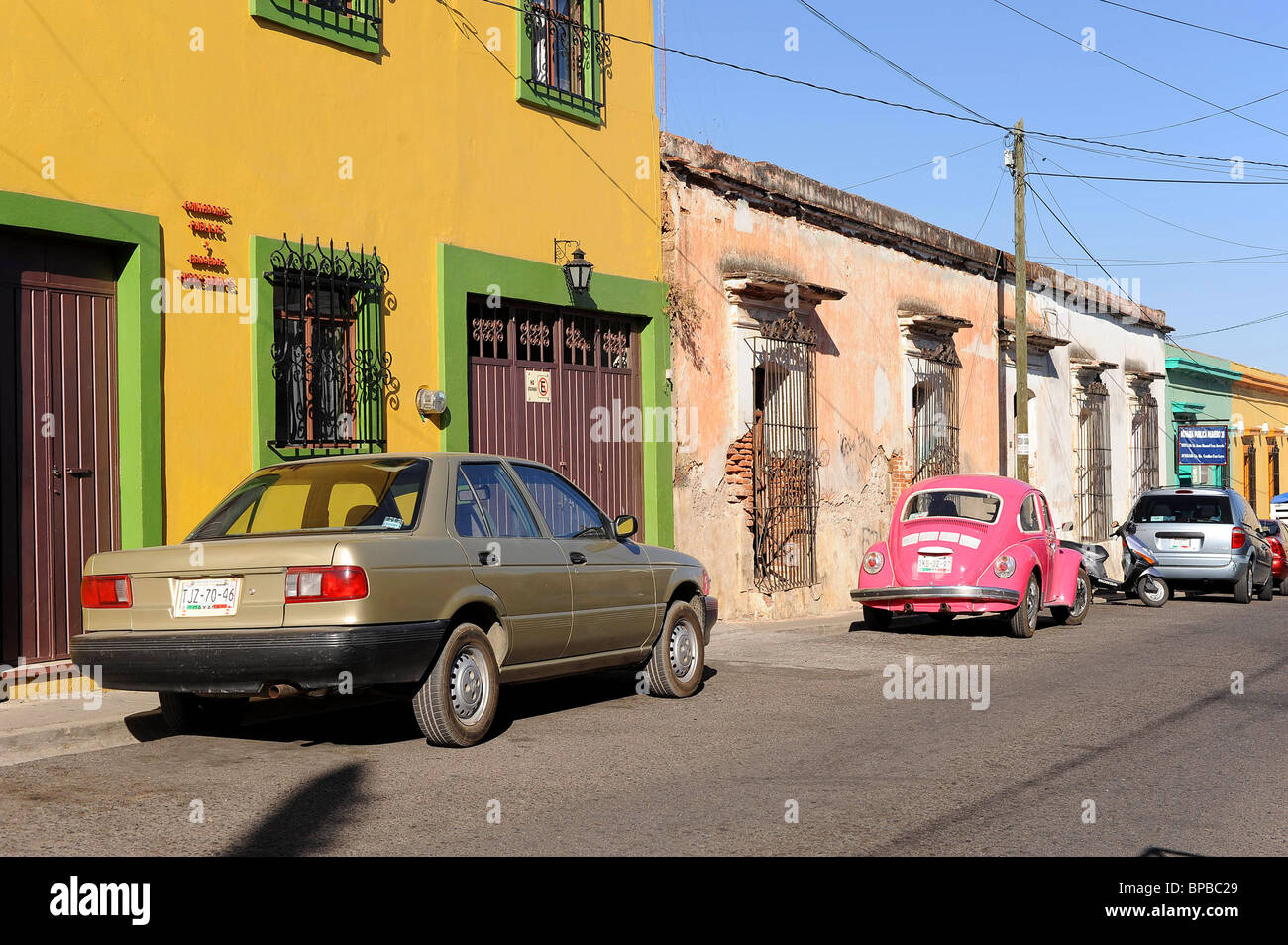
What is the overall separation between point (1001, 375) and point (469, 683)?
19968mm

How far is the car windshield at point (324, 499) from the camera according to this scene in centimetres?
765

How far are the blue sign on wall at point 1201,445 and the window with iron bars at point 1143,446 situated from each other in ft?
4.67

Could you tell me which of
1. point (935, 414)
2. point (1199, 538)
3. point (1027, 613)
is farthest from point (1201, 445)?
point (1027, 613)

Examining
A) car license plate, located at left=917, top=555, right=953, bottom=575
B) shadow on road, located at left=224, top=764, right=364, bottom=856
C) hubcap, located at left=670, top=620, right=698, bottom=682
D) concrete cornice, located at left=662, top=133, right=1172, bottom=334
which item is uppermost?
concrete cornice, located at left=662, top=133, right=1172, bottom=334

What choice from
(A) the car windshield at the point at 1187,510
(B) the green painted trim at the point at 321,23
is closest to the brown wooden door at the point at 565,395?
(B) the green painted trim at the point at 321,23

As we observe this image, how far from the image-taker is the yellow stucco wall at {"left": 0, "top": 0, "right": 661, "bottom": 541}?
31.8 ft

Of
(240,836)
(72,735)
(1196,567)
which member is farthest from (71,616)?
(1196,567)

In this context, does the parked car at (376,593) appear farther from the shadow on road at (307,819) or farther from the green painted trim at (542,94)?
the green painted trim at (542,94)

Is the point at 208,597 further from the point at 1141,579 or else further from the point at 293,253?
the point at 1141,579

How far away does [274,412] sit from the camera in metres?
11.1

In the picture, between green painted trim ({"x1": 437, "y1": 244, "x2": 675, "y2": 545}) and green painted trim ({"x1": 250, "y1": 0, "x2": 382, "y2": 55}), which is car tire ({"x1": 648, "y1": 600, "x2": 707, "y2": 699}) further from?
green painted trim ({"x1": 250, "y1": 0, "x2": 382, "y2": 55})

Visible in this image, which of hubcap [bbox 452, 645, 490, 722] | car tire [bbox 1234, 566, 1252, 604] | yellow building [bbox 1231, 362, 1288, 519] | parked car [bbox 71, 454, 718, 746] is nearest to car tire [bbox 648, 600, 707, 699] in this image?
parked car [bbox 71, 454, 718, 746]

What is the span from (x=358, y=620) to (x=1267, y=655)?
370 inches

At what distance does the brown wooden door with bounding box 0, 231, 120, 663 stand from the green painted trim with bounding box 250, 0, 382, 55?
2.56 metres
